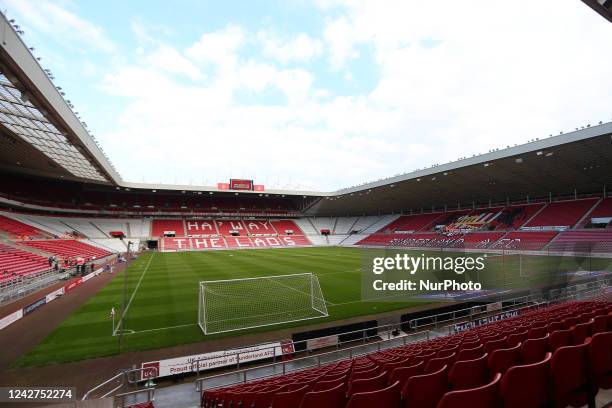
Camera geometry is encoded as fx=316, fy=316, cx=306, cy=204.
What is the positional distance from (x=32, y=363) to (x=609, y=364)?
13306 millimetres

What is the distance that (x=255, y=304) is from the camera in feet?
52.3

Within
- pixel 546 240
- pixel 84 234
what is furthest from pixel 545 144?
pixel 84 234

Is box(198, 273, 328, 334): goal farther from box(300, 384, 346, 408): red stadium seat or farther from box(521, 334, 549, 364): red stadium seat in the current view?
box(521, 334, 549, 364): red stadium seat

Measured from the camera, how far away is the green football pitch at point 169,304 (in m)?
10.9

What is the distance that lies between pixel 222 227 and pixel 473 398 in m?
59.5

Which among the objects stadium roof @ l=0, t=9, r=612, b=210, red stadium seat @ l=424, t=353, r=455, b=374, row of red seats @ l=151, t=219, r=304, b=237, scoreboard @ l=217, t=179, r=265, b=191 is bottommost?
red stadium seat @ l=424, t=353, r=455, b=374

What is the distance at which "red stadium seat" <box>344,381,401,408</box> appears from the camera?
2.47 metres

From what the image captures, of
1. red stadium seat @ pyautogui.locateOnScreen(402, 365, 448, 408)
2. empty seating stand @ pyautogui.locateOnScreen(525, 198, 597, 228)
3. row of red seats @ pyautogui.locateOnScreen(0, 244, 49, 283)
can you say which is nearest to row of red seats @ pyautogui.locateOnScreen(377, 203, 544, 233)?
empty seating stand @ pyautogui.locateOnScreen(525, 198, 597, 228)

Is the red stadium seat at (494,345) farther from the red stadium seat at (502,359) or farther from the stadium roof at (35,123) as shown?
the stadium roof at (35,123)

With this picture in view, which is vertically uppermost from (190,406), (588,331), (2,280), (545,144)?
(545,144)

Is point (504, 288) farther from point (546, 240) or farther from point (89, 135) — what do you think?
point (89, 135)

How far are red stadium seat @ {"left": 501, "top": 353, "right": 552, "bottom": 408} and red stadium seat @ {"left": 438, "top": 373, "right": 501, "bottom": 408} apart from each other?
0.59 ft

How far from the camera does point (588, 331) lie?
448 centimetres

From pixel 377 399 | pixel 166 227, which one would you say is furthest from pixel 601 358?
pixel 166 227
